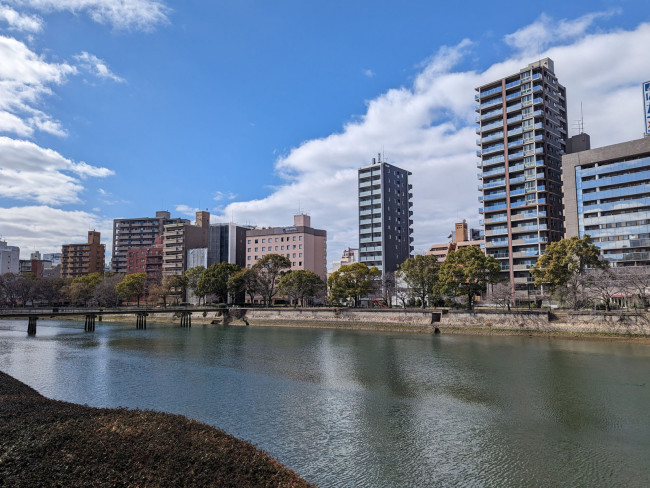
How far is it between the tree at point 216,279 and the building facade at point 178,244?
26255 millimetres

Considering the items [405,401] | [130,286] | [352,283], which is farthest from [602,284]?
[130,286]

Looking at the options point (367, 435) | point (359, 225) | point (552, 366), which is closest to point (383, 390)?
point (367, 435)

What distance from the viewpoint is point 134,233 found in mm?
154125

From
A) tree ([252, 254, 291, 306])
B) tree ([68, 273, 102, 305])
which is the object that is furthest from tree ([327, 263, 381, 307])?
tree ([68, 273, 102, 305])

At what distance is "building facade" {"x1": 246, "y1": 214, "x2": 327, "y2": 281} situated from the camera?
362ft

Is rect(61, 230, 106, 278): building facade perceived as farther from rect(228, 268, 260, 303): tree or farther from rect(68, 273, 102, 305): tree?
rect(228, 268, 260, 303): tree

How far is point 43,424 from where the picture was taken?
10672 mm

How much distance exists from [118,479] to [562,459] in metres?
13.7

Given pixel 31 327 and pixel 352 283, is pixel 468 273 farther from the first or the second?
pixel 31 327

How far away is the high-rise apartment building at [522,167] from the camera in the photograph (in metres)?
76.4

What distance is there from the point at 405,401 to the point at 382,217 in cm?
8531

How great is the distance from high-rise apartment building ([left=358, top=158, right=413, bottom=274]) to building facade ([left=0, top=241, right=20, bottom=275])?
458 feet

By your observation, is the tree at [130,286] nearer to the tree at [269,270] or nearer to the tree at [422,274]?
the tree at [269,270]

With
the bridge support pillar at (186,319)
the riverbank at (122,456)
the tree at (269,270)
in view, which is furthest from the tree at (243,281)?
the riverbank at (122,456)
